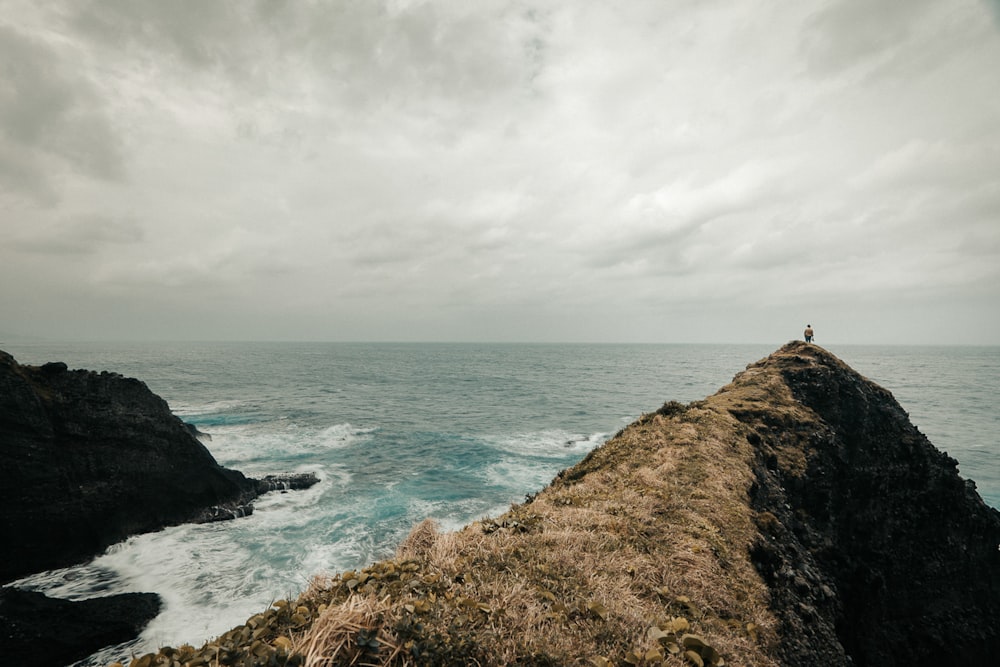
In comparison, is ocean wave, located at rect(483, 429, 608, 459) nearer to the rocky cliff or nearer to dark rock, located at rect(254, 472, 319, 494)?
dark rock, located at rect(254, 472, 319, 494)

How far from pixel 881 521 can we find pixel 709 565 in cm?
2068

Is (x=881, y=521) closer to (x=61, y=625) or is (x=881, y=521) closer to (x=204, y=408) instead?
(x=61, y=625)

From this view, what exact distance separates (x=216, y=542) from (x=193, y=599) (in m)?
6.37

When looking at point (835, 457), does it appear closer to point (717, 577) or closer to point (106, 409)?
point (717, 577)

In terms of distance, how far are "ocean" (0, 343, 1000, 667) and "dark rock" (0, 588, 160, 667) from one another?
79 cm

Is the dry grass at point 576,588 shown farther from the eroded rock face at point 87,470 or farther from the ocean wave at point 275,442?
the ocean wave at point 275,442

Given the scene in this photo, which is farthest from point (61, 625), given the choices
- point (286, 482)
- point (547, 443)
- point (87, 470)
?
point (547, 443)

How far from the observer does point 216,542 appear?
83.1 feet

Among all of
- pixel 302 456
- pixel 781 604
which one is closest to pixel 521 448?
pixel 302 456

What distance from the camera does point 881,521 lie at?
71.0ft

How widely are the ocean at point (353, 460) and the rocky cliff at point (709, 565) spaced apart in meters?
16.2

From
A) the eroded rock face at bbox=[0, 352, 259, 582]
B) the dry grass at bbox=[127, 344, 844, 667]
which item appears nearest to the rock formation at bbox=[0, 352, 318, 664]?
the eroded rock face at bbox=[0, 352, 259, 582]

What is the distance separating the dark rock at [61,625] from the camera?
49.5 feet

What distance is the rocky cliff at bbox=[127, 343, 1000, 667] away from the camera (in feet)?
17.4
